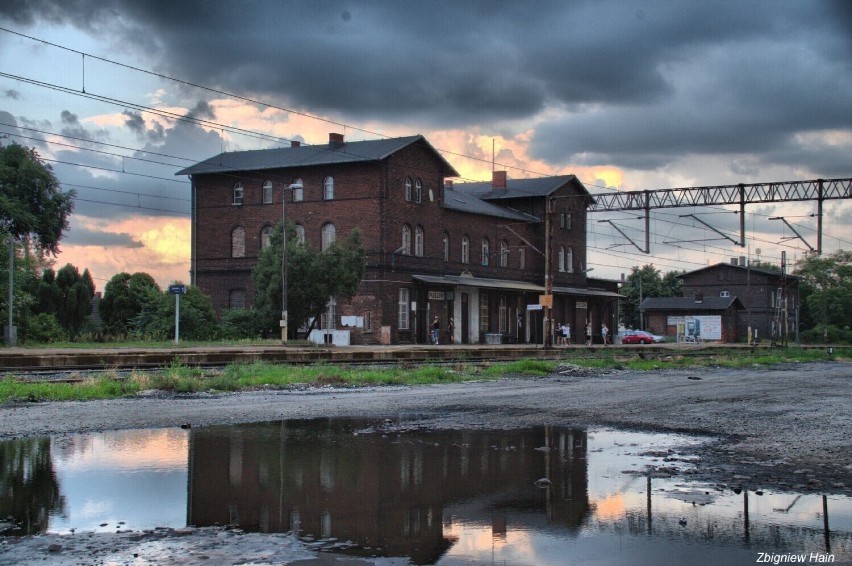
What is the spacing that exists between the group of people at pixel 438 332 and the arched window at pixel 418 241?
407 centimetres

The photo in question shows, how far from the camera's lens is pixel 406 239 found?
5666 centimetres

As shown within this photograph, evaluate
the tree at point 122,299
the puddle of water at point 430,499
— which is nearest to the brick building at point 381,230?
the tree at point 122,299

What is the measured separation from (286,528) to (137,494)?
6.35ft

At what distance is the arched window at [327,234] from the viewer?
5569 centimetres

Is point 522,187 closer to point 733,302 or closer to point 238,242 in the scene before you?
point 238,242

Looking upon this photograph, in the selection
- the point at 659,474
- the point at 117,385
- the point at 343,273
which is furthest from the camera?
the point at 343,273

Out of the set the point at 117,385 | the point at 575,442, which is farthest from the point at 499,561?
the point at 117,385

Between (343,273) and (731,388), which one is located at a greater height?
(343,273)

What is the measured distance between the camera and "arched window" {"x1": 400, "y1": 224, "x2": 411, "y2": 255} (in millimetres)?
56156

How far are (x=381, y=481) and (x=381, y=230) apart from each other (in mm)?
45353

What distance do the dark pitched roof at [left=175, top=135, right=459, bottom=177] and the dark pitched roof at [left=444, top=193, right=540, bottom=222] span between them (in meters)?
Result: 3.63

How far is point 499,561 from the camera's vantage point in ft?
20.4

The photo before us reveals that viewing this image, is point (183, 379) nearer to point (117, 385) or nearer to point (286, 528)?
point (117, 385)

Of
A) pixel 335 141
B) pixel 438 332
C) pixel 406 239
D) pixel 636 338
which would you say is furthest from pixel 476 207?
pixel 636 338
